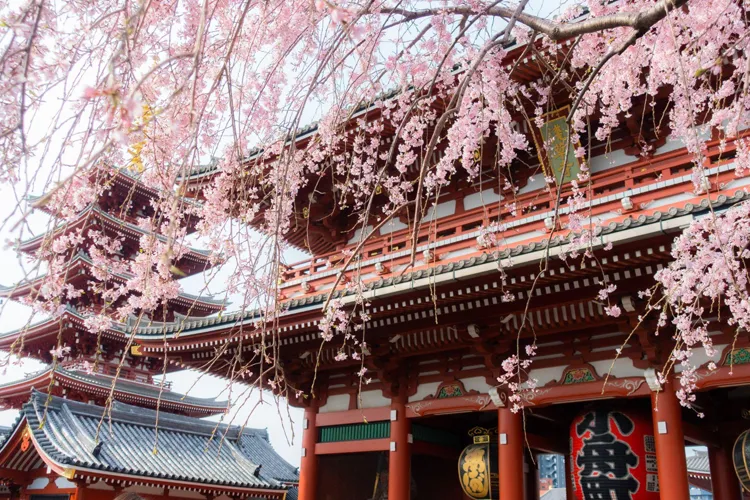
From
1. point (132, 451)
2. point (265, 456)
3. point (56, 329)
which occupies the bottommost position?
point (132, 451)

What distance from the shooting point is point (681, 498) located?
5.46m

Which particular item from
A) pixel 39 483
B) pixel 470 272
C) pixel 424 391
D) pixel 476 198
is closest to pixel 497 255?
pixel 470 272

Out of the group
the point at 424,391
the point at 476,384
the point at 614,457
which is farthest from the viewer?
the point at 424,391

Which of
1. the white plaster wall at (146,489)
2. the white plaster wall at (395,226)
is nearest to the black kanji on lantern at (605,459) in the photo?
the white plaster wall at (395,226)

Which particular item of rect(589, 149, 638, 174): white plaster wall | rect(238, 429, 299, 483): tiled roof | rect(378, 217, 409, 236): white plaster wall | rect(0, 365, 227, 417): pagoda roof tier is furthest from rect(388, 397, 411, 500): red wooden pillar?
rect(0, 365, 227, 417): pagoda roof tier

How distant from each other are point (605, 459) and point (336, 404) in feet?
12.0

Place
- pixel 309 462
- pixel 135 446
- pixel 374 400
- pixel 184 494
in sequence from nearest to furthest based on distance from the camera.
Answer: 1. pixel 374 400
2. pixel 309 462
3. pixel 184 494
4. pixel 135 446

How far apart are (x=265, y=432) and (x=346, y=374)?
10.7 meters

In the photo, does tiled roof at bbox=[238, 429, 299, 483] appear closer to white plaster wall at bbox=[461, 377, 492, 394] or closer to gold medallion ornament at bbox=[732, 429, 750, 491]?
white plaster wall at bbox=[461, 377, 492, 394]

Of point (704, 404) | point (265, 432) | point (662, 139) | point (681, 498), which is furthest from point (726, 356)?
point (265, 432)

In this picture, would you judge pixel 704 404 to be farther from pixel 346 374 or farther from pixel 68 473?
pixel 68 473

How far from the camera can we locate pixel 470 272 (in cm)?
581

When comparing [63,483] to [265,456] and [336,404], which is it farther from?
[265,456]

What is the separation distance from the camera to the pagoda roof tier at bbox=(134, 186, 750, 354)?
4859 mm
